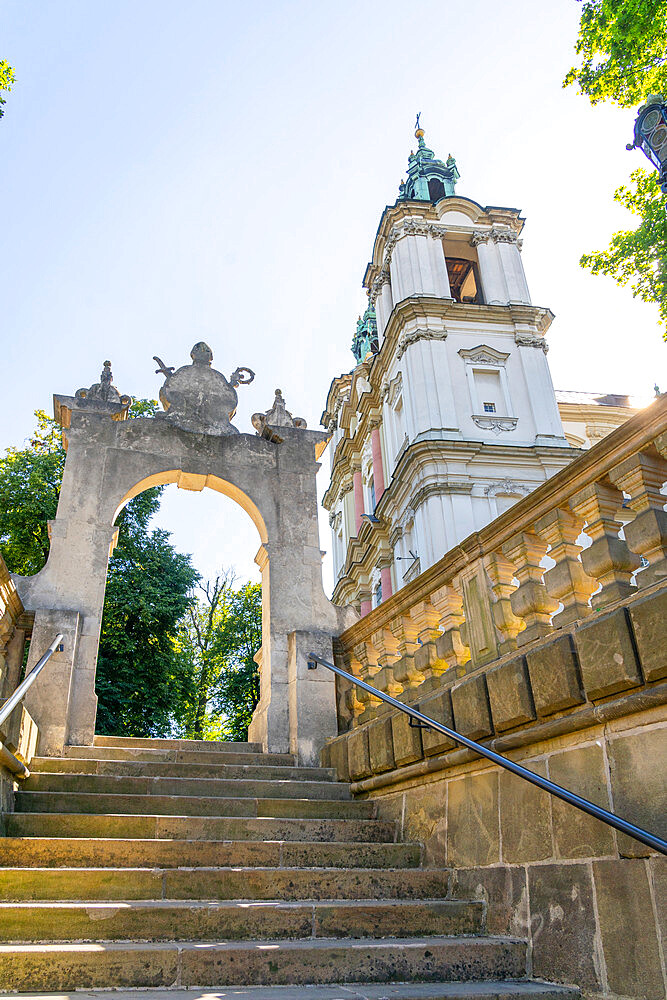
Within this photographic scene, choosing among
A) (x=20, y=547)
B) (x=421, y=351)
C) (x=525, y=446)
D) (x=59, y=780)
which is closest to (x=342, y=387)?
→ (x=421, y=351)

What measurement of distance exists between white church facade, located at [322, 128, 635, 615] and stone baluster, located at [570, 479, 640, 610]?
759 inches

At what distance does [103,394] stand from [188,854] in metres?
5.62

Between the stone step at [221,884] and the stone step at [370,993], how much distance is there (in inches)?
34.4

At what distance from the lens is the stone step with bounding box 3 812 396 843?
475cm

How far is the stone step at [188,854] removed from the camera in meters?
4.31

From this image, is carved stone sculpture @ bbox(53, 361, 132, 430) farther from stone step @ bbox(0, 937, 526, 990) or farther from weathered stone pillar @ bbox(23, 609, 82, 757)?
stone step @ bbox(0, 937, 526, 990)

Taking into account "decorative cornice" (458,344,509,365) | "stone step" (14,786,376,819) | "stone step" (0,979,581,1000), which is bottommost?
"stone step" (0,979,581,1000)

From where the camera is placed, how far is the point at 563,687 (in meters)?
3.74

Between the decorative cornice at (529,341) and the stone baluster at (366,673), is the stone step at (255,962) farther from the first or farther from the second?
the decorative cornice at (529,341)

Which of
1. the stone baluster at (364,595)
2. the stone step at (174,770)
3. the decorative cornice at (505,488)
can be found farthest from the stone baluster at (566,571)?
the stone baluster at (364,595)

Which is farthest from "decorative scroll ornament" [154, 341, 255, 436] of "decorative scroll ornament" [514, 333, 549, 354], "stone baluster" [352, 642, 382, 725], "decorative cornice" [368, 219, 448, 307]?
"decorative cornice" [368, 219, 448, 307]

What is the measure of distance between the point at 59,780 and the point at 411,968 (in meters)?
3.12

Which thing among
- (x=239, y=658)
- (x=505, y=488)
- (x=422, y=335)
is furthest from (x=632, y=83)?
(x=239, y=658)

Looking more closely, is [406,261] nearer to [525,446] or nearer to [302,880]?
[525,446]
